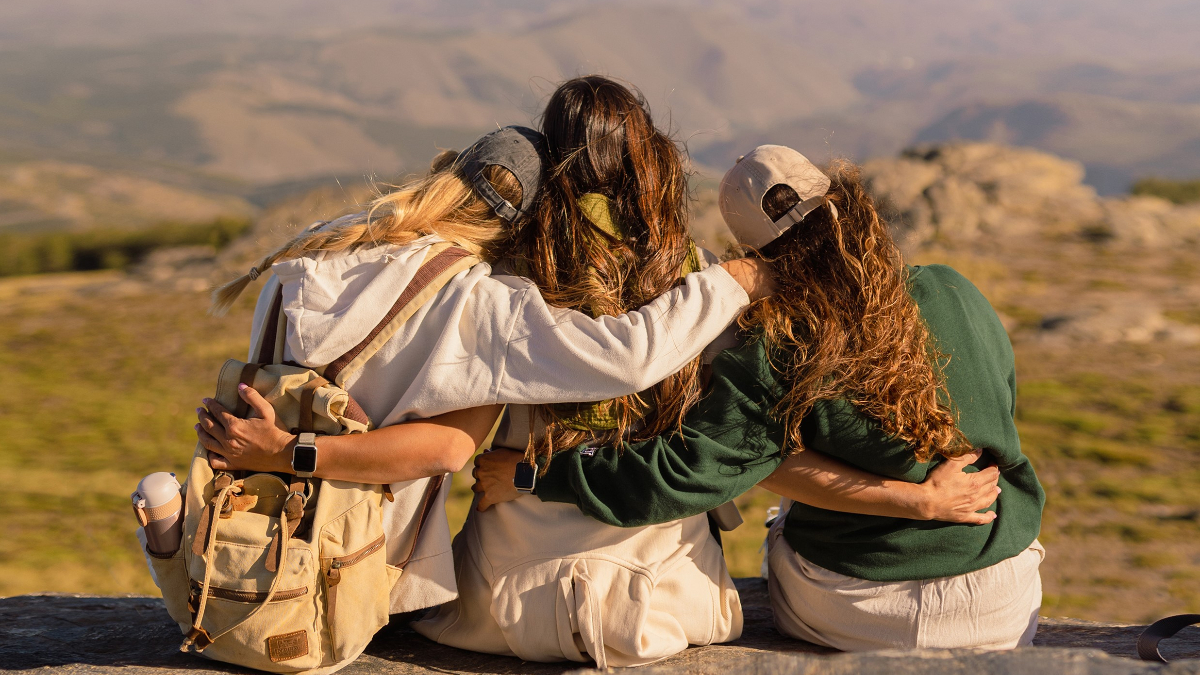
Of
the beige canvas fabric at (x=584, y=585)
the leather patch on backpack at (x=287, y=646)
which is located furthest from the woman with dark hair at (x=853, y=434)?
the leather patch on backpack at (x=287, y=646)

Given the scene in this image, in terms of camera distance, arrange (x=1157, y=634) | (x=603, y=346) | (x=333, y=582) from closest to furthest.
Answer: (x=603, y=346), (x=333, y=582), (x=1157, y=634)

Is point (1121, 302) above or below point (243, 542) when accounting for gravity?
below

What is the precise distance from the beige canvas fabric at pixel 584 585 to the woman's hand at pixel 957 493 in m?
0.76

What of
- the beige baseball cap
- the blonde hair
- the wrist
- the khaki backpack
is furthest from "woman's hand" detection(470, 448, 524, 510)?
the beige baseball cap

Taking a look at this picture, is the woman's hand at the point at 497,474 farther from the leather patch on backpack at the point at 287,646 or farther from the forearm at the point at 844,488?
the forearm at the point at 844,488

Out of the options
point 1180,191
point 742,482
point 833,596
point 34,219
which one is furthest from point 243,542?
point 34,219

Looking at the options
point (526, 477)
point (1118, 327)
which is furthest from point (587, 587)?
point (1118, 327)

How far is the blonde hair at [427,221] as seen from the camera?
2.85 meters

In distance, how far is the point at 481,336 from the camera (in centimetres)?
262

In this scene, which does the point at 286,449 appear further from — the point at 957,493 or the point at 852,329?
the point at 957,493

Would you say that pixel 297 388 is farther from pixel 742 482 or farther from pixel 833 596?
pixel 833 596

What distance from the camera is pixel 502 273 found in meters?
2.93

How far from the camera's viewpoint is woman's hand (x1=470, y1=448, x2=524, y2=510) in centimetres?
286

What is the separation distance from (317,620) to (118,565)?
519cm
